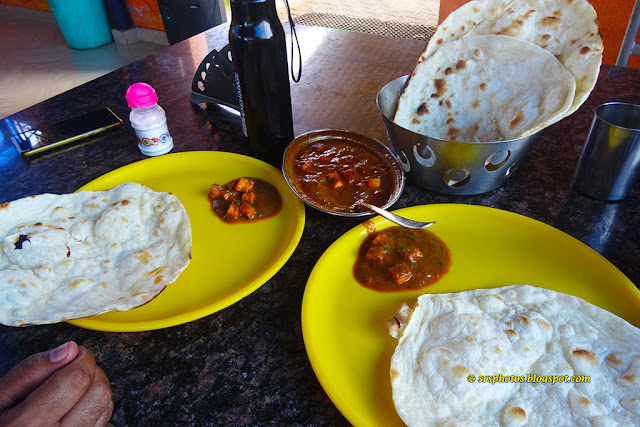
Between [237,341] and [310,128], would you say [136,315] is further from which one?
[310,128]

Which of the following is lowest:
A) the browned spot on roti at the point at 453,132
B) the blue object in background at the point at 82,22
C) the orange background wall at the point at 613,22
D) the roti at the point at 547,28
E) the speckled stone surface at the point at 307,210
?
the blue object in background at the point at 82,22

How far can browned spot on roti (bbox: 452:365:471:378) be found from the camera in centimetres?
93

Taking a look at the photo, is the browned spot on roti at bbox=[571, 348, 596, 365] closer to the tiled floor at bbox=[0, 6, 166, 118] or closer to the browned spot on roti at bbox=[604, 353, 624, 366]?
the browned spot on roti at bbox=[604, 353, 624, 366]

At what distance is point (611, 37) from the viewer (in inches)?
159

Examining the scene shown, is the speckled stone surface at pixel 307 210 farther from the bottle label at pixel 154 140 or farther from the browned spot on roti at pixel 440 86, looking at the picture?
the browned spot on roti at pixel 440 86

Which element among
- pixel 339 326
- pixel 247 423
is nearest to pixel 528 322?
pixel 339 326

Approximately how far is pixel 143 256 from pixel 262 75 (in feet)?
2.35

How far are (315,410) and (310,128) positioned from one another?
127cm

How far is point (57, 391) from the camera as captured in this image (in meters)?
0.88

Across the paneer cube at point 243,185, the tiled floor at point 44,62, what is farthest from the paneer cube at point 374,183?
the tiled floor at point 44,62

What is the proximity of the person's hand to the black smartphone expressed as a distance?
1260mm

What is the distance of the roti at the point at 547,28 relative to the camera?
1.41 meters

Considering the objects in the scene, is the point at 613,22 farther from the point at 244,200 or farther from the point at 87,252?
the point at 87,252

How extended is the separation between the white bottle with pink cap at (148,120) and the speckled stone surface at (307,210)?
9 centimetres
